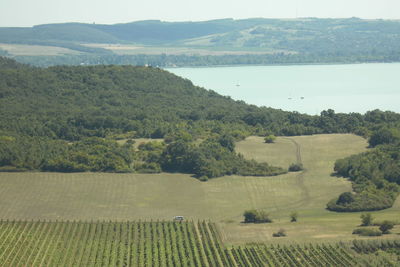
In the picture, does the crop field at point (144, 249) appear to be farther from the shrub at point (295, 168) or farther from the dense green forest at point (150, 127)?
the shrub at point (295, 168)

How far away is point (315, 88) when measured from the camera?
515 ft

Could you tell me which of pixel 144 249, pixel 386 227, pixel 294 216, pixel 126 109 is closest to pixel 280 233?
pixel 294 216

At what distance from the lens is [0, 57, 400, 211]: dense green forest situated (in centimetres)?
7756

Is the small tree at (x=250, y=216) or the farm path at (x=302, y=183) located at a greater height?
the small tree at (x=250, y=216)

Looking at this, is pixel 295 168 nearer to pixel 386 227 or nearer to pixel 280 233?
pixel 280 233

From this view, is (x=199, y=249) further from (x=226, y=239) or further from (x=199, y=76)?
(x=199, y=76)

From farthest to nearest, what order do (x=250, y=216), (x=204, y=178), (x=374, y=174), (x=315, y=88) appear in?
(x=315, y=88)
(x=204, y=178)
(x=374, y=174)
(x=250, y=216)

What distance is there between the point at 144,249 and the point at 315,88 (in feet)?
354

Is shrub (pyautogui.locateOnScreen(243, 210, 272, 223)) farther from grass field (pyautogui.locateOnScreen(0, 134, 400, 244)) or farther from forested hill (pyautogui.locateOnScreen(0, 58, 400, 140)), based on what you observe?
forested hill (pyautogui.locateOnScreen(0, 58, 400, 140))

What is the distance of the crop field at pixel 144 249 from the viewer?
5006 cm

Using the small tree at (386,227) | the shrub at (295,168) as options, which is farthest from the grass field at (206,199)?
the shrub at (295,168)

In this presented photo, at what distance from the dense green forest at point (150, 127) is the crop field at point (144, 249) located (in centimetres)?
1476

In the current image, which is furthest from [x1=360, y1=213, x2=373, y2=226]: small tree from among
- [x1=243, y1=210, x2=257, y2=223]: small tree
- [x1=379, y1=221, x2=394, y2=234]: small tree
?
[x1=243, y1=210, x2=257, y2=223]: small tree

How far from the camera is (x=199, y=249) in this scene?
53.3m
